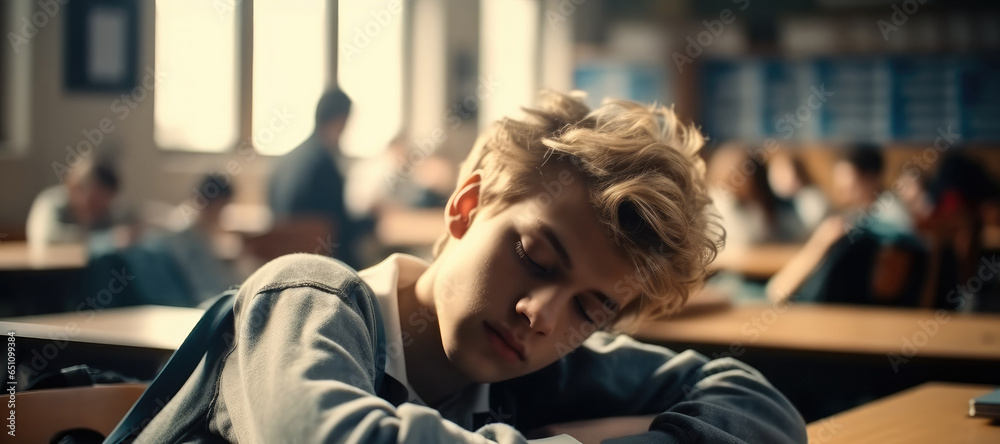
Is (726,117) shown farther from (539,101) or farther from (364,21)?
(539,101)

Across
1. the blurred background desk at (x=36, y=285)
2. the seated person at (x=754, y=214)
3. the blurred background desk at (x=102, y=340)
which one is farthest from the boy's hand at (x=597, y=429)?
the seated person at (x=754, y=214)

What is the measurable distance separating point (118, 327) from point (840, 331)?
5.76 ft

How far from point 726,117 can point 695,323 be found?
246 inches

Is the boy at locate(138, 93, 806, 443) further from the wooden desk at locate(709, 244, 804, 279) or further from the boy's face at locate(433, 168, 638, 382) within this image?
the wooden desk at locate(709, 244, 804, 279)

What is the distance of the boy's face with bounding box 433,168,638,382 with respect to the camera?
101 cm

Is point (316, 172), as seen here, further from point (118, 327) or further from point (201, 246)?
point (118, 327)

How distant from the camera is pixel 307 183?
473 cm

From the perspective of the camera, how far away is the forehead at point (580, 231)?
1.04m

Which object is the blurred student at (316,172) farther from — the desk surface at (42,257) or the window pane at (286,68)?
the window pane at (286,68)

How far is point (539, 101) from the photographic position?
1295mm

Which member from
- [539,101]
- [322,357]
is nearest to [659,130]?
[539,101]

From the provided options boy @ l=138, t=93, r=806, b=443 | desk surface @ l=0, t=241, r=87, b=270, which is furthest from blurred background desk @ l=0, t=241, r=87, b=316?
boy @ l=138, t=93, r=806, b=443

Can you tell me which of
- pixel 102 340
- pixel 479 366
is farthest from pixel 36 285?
pixel 479 366

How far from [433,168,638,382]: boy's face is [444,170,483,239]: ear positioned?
0.22ft
